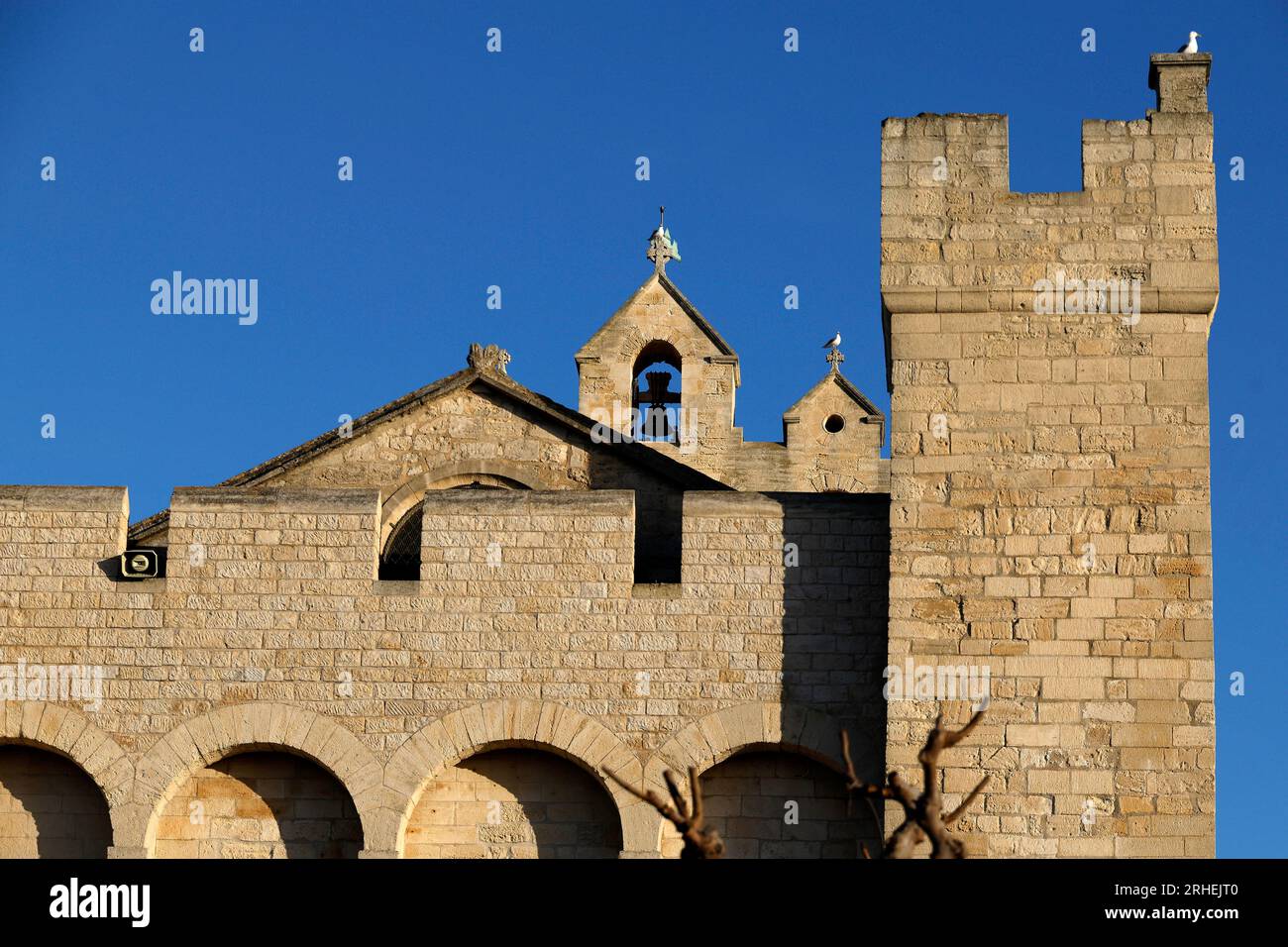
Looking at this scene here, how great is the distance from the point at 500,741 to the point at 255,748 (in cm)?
201

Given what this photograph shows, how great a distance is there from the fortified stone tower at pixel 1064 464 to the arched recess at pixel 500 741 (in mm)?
2338

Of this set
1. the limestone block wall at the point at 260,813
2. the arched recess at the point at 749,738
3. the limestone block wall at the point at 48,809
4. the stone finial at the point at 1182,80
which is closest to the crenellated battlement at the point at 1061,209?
the stone finial at the point at 1182,80

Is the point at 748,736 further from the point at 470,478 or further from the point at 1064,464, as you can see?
the point at 470,478

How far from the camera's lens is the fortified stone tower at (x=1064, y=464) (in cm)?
1973

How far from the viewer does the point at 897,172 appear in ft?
69.5

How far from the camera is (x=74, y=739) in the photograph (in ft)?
68.2

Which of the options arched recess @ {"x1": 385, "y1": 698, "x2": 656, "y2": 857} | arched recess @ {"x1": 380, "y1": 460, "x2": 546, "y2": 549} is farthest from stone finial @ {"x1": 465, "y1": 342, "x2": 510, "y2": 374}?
arched recess @ {"x1": 385, "y1": 698, "x2": 656, "y2": 857}

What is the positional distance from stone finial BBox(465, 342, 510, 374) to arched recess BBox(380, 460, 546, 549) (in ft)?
3.35

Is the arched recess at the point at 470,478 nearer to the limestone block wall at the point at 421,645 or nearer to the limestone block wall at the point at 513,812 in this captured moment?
the limestone block wall at the point at 421,645

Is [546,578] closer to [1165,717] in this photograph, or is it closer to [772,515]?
[772,515]

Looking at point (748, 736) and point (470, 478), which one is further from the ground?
point (470, 478)

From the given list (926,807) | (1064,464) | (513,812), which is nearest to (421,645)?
(513,812)
